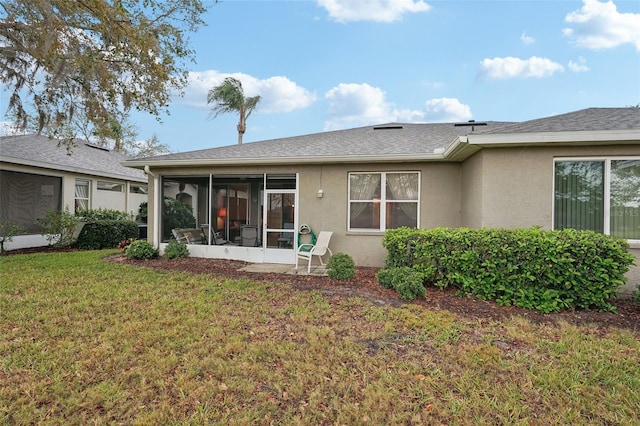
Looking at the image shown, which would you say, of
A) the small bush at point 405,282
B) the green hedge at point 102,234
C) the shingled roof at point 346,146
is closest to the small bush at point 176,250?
the shingled roof at point 346,146

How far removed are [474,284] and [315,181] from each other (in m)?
4.50

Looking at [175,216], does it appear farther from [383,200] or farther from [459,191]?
[459,191]

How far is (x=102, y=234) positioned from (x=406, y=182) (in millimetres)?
10598

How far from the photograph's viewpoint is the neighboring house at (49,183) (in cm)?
1035

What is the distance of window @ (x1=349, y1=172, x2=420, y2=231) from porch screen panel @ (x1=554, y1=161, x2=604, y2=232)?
109 inches

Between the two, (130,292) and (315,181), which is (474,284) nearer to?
(315,181)

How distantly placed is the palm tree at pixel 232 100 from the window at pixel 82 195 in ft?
33.0

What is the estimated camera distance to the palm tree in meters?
20.4

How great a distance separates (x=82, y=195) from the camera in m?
12.7

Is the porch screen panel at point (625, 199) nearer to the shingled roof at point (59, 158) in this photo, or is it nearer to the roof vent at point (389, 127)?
the roof vent at point (389, 127)

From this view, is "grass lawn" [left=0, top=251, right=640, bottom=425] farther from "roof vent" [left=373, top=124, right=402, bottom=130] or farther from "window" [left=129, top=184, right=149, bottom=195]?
"window" [left=129, top=184, right=149, bottom=195]

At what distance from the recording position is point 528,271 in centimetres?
486

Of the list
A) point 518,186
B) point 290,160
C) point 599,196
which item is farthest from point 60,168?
point 599,196

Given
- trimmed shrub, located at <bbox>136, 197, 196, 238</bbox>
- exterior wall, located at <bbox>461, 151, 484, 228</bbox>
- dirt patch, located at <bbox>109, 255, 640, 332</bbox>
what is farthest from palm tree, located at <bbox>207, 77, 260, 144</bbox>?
exterior wall, located at <bbox>461, 151, 484, 228</bbox>
